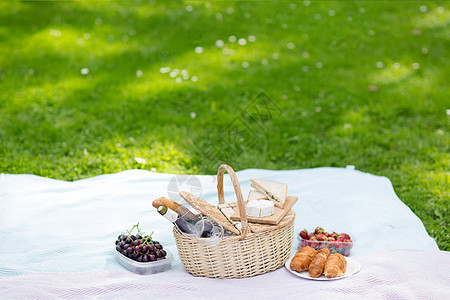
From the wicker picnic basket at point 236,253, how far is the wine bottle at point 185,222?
0.14ft

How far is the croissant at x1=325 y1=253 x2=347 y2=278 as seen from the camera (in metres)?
2.58

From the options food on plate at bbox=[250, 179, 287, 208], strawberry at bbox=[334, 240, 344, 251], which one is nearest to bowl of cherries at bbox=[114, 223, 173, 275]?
food on plate at bbox=[250, 179, 287, 208]

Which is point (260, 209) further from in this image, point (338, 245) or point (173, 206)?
point (338, 245)

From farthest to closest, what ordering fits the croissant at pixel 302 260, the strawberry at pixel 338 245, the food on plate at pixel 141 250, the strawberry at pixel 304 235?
the strawberry at pixel 304 235 < the strawberry at pixel 338 245 < the food on plate at pixel 141 250 < the croissant at pixel 302 260

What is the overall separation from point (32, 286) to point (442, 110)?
4.93 metres

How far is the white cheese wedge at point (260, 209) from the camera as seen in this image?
268 centimetres

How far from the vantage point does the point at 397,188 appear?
4.38 m

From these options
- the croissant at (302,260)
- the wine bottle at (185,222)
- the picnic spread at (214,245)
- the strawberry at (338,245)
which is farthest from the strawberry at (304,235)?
the wine bottle at (185,222)

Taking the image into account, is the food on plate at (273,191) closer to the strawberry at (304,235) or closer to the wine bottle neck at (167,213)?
the strawberry at (304,235)

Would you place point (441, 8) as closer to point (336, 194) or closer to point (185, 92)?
point (185, 92)

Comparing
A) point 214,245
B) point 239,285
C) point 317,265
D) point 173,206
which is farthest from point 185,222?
point 317,265

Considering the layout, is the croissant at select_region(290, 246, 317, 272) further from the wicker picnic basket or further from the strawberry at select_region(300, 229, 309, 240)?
the strawberry at select_region(300, 229, 309, 240)

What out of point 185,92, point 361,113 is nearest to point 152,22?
point 185,92

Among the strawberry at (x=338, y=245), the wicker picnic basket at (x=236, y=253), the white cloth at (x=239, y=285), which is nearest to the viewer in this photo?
the white cloth at (x=239, y=285)
